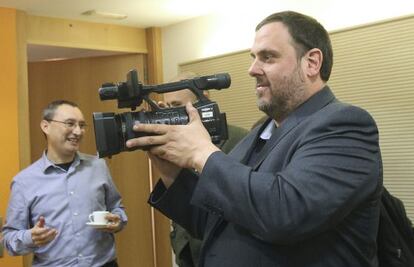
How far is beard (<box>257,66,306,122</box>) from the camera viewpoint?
1.12 metres

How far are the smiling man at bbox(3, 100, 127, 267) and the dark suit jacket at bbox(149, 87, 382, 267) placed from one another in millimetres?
1292

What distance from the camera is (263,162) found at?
1075 mm

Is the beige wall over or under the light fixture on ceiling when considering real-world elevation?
under

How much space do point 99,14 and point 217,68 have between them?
32.8 inches

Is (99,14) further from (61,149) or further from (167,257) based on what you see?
(167,257)

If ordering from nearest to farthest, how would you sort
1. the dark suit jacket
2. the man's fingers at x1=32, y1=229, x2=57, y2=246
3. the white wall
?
the dark suit jacket < the man's fingers at x1=32, y1=229, x2=57, y2=246 < the white wall

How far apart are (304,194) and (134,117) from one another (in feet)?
1.29

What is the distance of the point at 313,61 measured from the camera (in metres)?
1.15

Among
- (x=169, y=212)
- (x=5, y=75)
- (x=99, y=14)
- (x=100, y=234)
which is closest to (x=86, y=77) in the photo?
(x=99, y=14)

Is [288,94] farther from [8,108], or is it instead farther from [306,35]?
[8,108]

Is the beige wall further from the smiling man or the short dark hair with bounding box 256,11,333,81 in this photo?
the short dark hair with bounding box 256,11,333,81

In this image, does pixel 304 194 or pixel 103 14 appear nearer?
pixel 304 194

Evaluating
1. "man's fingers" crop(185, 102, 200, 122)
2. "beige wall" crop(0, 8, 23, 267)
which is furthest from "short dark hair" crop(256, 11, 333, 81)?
"beige wall" crop(0, 8, 23, 267)

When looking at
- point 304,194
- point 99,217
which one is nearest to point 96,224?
point 99,217
